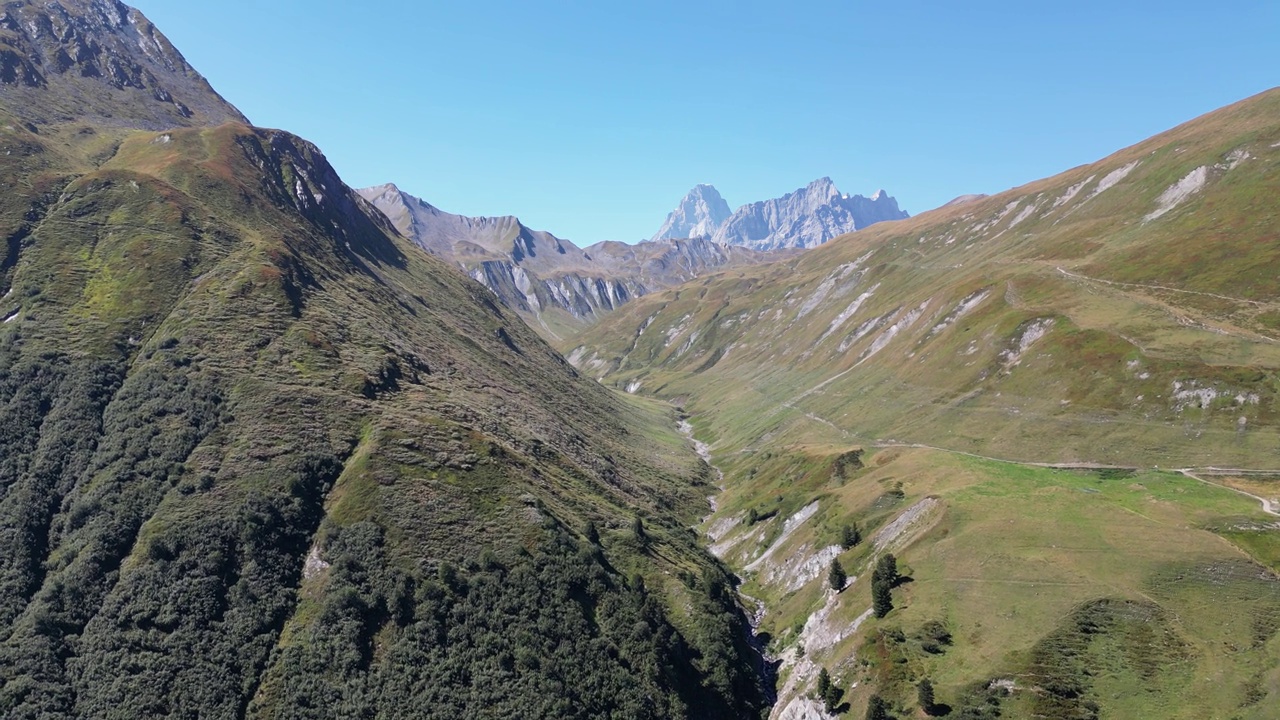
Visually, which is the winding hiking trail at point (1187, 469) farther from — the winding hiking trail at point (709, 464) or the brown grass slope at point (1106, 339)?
the winding hiking trail at point (709, 464)

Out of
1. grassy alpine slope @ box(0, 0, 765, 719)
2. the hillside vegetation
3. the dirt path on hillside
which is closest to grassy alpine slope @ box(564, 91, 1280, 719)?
the dirt path on hillside

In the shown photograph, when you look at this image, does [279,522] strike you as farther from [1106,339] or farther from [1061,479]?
[1106,339]

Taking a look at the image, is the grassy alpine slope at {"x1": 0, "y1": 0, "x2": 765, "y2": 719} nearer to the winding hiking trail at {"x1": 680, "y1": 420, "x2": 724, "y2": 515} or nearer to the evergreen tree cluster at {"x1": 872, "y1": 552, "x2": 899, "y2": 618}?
the winding hiking trail at {"x1": 680, "y1": 420, "x2": 724, "y2": 515}

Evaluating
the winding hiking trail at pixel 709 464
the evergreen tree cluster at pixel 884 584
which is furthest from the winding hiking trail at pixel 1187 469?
the winding hiking trail at pixel 709 464

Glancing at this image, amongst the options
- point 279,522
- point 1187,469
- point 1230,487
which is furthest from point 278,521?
point 1187,469

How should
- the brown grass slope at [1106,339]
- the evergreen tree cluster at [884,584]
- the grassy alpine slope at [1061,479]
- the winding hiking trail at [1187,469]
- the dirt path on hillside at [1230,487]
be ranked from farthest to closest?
the brown grass slope at [1106,339] < the winding hiking trail at [1187,469] < the dirt path on hillside at [1230,487] < the evergreen tree cluster at [884,584] < the grassy alpine slope at [1061,479]

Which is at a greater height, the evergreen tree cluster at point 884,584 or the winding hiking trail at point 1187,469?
the winding hiking trail at point 1187,469

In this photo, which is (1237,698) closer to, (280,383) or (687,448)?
(280,383)
